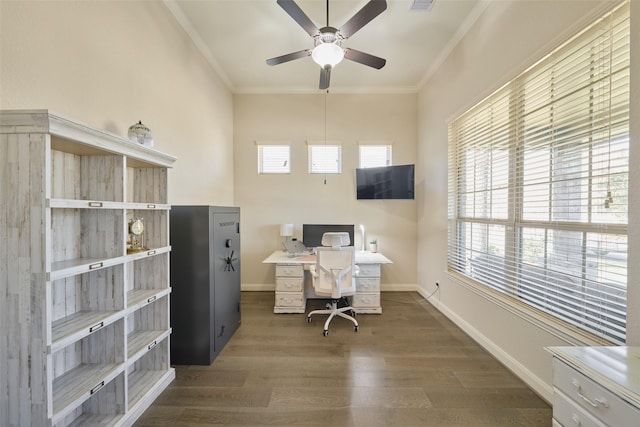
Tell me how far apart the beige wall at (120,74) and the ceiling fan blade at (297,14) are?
4.16 ft

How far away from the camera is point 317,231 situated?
13.0ft

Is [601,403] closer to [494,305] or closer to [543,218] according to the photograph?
[543,218]

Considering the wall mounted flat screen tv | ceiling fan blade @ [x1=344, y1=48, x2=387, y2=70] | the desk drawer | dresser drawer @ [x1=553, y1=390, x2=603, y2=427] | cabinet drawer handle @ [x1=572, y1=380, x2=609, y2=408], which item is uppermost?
ceiling fan blade @ [x1=344, y1=48, x2=387, y2=70]

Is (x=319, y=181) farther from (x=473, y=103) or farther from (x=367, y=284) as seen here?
(x=473, y=103)

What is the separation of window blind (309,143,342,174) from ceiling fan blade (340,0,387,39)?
212cm

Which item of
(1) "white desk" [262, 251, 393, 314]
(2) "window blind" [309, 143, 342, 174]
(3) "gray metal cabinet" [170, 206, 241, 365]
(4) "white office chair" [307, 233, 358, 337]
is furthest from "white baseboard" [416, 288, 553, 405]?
(2) "window blind" [309, 143, 342, 174]

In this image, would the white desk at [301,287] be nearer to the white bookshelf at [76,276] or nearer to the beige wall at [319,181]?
the beige wall at [319,181]

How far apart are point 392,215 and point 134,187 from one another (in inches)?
137

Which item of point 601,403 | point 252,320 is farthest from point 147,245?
point 601,403

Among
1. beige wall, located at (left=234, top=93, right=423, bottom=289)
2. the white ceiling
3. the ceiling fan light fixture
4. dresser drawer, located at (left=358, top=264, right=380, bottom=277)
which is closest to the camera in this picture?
the ceiling fan light fixture

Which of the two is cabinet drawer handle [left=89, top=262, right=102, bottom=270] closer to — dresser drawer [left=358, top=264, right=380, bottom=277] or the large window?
dresser drawer [left=358, top=264, right=380, bottom=277]

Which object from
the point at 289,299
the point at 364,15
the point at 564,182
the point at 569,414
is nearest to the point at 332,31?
the point at 364,15

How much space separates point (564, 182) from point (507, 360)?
5.02 feet

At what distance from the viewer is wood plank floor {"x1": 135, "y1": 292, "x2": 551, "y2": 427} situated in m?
1.64
